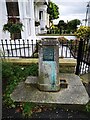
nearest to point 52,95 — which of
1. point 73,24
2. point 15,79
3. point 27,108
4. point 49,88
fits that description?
point 49,88

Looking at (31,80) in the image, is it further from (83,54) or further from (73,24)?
(73,24)

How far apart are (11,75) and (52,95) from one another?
1.39 meters

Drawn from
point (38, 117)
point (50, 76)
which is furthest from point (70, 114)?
point (50, 76)

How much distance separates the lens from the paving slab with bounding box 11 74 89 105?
3.47 meters

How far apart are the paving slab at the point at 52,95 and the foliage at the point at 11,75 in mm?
133

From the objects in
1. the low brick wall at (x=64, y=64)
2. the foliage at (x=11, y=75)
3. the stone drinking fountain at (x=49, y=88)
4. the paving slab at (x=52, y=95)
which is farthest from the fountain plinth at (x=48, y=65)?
the low brick wall at (x=64, y=64)

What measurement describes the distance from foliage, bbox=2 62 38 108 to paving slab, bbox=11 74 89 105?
0.44 ft

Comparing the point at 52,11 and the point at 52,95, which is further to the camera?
the point at 52,11

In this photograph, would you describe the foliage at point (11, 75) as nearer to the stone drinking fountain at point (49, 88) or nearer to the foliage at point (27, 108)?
the stone drinking fountain at point (49, 88)

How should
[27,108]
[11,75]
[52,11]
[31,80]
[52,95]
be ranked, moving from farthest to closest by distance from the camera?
[52,11], [11,75], [31,80], [52,95], [27,108]

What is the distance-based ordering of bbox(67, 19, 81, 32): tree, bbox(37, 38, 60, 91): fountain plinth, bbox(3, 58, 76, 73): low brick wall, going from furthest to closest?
1. bbox(67, 19, 81, 32): tree
2. bbox(3, 58, 76, 73): low brick wall
3. bbox(37, 38, 60, 91): fountain plinth

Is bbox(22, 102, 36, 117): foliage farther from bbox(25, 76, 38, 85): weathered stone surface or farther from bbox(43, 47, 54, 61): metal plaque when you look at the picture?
bbox(43, 47, 54, 61): metal plaque

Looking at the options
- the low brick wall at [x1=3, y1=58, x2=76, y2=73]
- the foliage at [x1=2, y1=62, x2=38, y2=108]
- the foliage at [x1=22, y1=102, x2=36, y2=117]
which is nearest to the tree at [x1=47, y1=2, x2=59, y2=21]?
the low brick wall at [x1=3, y1=58, x2=76, y2=73]

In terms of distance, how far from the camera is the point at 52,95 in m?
3.62
